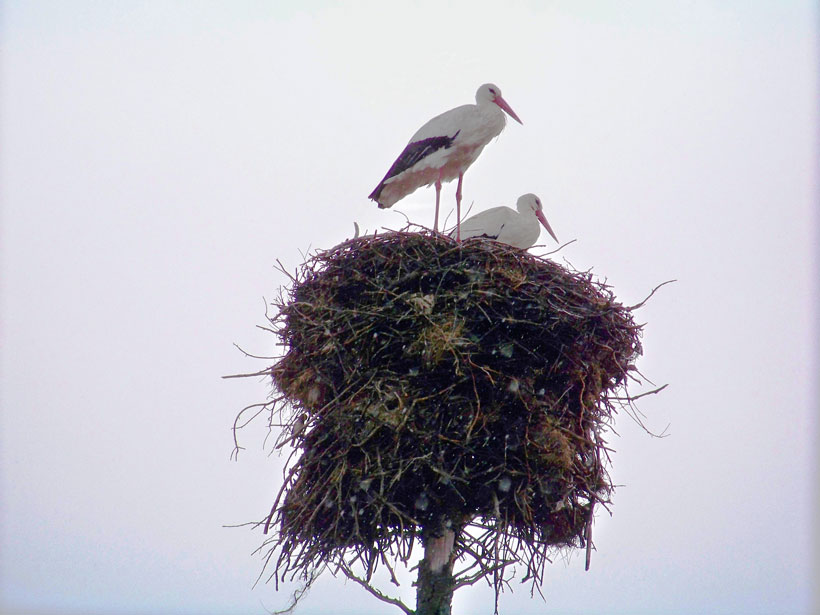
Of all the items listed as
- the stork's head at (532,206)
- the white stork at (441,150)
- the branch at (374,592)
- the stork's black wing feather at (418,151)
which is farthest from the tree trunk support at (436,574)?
the stork's head at (532,206)

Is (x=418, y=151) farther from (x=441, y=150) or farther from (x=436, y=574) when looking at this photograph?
(x=436, y=574)

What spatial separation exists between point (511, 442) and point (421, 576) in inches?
33.3

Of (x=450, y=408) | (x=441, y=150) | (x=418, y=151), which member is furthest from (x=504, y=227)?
(x=450, y=408)

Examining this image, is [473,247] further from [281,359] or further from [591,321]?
[281,359]

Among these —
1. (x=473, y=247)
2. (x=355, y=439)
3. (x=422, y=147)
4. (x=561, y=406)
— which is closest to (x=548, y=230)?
(x=422, y=147)

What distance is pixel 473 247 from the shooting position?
5117 millimetres

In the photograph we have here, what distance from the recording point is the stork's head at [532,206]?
24.6 feet

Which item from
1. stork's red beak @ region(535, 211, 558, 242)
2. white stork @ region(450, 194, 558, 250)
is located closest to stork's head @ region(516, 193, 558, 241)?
stork's red beak @ region(535, 211, 558, 242)

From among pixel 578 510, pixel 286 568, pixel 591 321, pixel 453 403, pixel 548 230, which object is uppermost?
pixel 548 230

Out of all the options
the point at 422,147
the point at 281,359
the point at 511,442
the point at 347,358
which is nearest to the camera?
the point at 511,442

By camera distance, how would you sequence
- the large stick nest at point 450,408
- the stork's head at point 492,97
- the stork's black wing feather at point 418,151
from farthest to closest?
the stork's head at point 492,97, the stork's black wing feather at point 418,151, the large stick nest at point 450,408

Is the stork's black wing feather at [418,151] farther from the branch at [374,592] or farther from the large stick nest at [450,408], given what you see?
the branch at [374,592]

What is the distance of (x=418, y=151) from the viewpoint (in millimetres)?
6656

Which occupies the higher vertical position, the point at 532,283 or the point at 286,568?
the point at 532,283
